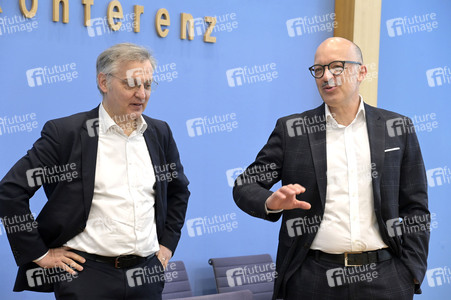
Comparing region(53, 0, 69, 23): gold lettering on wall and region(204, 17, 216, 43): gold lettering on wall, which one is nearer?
region(53, 0, 69, 23): gold lettering on wall

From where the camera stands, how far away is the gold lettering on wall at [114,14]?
4340 mm

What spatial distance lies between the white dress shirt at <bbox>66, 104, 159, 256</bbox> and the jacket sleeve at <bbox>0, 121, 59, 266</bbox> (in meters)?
0.16

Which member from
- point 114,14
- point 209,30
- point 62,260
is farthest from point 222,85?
point 62,260

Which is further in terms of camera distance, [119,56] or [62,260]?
[119,56]

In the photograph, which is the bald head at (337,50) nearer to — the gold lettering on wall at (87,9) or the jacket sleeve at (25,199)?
the jacket sleeve at (25,199)

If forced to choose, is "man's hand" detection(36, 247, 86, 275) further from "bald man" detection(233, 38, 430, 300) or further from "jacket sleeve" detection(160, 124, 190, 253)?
"bald man" detection(233, 38, 430, 300)

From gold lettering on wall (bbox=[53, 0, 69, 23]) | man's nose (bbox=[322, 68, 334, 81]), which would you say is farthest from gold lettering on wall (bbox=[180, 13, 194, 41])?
man's nose (bbox=[322, 68, 334, 81])

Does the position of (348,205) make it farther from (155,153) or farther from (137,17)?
(137,17)

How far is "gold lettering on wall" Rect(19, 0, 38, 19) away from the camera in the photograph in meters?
3.94

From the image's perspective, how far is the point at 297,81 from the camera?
18.4 feet

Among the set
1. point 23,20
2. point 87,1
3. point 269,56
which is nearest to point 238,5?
point 269,56

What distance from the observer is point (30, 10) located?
4.00m

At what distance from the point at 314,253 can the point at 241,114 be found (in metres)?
2.80

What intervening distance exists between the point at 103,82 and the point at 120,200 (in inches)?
21.7
